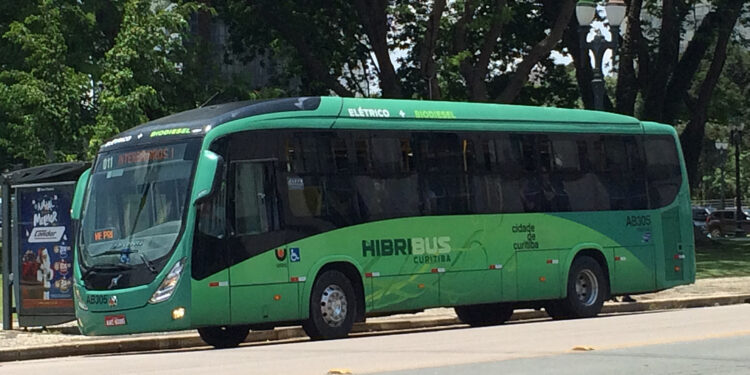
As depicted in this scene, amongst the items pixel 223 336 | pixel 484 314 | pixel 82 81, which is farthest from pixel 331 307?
pixel 82 81

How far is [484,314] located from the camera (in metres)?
22.5

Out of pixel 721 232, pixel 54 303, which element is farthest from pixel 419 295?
pixel 721 232

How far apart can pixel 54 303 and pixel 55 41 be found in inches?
466

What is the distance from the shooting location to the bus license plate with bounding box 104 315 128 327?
1704 cm

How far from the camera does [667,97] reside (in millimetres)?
45156

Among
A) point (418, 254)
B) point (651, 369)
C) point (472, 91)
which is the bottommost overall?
point (651, 369)

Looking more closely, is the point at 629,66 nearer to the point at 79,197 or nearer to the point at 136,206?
the point at 79,197

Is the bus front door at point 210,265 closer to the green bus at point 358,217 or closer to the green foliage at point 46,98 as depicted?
the green bus at point 358,217

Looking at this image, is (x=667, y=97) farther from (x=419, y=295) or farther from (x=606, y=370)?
(x=606, y=370)

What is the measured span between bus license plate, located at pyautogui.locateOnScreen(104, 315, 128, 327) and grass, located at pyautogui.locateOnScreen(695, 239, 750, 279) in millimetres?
19552

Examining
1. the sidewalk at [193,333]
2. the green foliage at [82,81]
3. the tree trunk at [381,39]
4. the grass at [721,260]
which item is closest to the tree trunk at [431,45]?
the tree trunk at [381,39]

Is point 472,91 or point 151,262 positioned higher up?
point 472,91

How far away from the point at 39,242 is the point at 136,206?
13.5 ft

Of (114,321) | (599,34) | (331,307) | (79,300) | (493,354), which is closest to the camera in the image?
(493,354)
